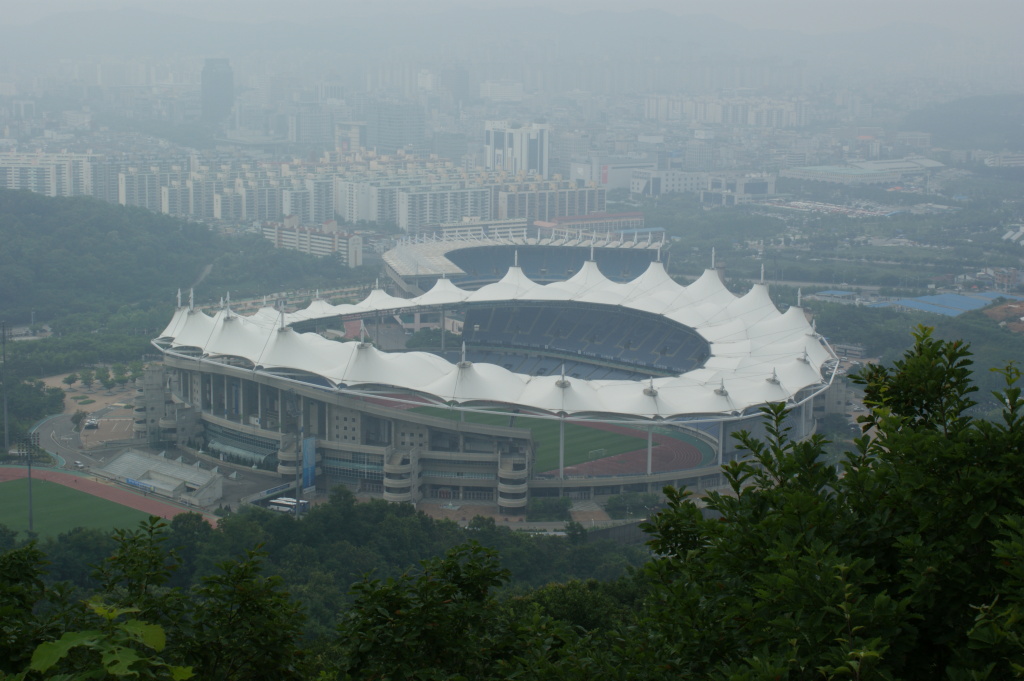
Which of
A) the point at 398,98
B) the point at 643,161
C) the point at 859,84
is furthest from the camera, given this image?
the point at 859,84

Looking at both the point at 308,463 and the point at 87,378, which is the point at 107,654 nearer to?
the point at 308,463

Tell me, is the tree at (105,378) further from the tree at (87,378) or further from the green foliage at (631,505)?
the green foliage at (631,505)

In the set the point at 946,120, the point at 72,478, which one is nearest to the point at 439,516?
the point at 72,478

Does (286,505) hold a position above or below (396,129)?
below

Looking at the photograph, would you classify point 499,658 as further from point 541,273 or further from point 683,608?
point 541,273

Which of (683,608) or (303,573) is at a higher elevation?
(683,608)

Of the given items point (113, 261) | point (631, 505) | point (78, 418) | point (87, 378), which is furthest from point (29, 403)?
point (113, 261)
